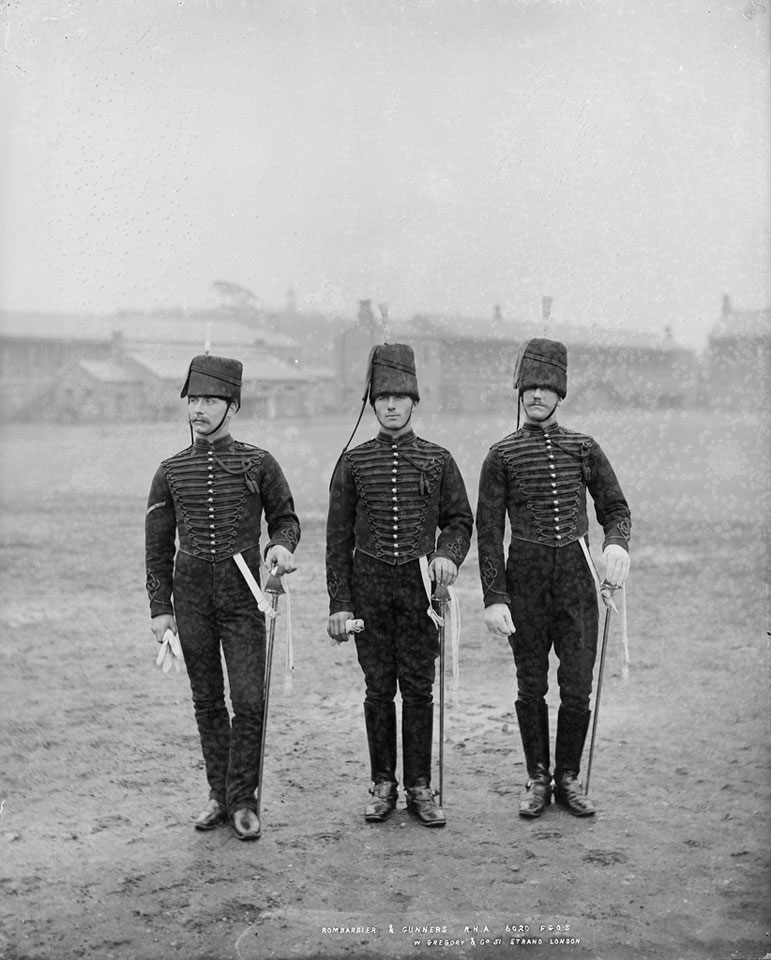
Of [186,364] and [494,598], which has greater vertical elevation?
[186,364]

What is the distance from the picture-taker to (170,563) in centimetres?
327

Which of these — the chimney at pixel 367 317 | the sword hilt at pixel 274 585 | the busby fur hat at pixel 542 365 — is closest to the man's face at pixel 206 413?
the sword hilt at pixel 274 585

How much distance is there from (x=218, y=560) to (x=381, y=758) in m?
0.91

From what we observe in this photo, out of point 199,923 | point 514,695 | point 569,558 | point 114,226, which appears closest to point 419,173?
point 114,226

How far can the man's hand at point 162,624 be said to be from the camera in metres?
3.21

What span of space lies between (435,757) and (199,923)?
121cm

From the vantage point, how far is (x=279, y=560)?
3131mm

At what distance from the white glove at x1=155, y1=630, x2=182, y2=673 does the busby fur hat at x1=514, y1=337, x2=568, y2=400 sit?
4.78ft

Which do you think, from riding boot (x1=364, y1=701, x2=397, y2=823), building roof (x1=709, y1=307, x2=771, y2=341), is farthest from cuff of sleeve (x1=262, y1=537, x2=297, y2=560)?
building roof (x1=709, y1=307, x2=771, y2=341)

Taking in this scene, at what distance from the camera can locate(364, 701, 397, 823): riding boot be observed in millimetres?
3338

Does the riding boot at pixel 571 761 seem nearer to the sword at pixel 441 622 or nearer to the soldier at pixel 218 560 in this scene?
the sword at pixel 441 622

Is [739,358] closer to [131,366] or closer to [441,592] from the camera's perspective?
[441,592]

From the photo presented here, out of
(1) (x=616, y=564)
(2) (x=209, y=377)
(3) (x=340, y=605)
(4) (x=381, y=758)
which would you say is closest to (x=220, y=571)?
(3) (x=340, y=605)

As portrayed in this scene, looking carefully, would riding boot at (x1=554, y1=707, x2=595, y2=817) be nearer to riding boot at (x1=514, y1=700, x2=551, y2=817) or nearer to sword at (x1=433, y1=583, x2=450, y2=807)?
riding boot at (x1=514, y1=700, x2=551, y2=817)
